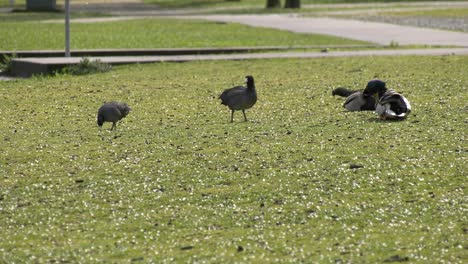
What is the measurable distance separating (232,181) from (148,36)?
20065 mm

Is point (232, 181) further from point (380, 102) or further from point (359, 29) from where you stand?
point (359, 29)

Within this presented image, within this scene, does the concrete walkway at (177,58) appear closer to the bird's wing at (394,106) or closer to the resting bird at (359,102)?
the resting bird at (359,102)

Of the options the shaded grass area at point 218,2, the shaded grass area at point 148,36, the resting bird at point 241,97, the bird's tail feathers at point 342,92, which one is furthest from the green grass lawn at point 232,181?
the shaded grass area at point 218,2

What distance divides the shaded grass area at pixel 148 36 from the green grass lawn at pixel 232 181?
10386mm

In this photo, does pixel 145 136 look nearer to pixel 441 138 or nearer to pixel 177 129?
pixel 177 129

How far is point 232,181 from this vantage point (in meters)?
10.1

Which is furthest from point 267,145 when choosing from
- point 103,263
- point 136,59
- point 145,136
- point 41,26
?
point 41,26

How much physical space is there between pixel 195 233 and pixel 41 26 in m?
26.8

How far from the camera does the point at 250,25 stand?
35344 millimetres

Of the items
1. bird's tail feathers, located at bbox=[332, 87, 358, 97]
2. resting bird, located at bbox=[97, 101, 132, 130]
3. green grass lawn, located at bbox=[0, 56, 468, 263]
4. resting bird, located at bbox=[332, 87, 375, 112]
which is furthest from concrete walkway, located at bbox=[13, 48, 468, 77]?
resting bird, located at bbox=[97, 101, 132, 130]

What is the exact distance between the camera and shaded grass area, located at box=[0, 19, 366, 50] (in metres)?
27.1

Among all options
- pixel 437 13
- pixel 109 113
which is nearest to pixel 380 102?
pixel 109 113

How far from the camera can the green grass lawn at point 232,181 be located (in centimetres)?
794

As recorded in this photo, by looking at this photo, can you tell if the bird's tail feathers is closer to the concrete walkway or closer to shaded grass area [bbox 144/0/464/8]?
the concrete walkway
